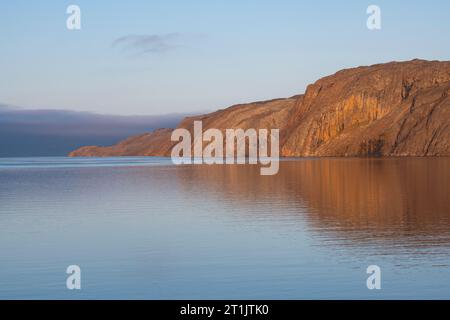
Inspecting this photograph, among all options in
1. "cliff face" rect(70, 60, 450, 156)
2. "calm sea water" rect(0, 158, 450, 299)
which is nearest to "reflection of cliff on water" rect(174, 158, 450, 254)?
"calm sea water" rect(0, 158, 450, 299)

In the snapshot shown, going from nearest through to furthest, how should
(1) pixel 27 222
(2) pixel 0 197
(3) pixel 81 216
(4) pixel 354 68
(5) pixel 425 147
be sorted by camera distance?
(1) pixel 27 222, (3) pixel 81 216, (2) pixel 0 197, (5) pixel 425 147, (4) pixel 354 68

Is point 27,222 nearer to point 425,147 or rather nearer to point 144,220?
point 144,220

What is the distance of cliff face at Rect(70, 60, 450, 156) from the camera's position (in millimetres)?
125812

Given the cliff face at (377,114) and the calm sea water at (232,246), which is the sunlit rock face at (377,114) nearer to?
the cliff face at (377,114)

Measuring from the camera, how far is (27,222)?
90.0 feet

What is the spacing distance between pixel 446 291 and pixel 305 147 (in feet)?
463

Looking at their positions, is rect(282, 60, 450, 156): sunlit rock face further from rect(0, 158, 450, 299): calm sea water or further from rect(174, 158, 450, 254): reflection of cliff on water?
rect(0, 158, 450, 299): calm sea water

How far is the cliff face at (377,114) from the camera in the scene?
12581cm

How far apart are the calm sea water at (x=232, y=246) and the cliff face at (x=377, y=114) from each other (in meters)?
91.8

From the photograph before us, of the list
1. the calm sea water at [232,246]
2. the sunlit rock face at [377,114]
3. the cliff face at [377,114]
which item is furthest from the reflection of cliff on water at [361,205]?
the sunlit rock face at [377,114]

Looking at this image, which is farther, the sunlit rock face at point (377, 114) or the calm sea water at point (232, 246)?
the sunlit rock face at point (377, 114)

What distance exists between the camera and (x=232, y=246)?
20.6 meters

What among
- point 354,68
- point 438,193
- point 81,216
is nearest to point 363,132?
point 354,68

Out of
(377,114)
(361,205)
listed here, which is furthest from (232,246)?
(377,114)
